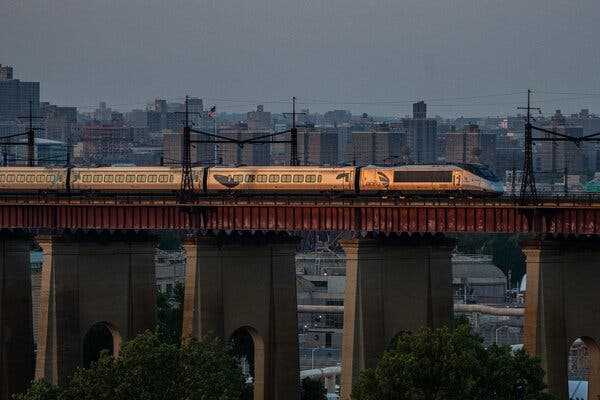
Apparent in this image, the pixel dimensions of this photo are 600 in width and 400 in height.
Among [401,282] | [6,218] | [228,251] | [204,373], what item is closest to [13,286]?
[6,218]

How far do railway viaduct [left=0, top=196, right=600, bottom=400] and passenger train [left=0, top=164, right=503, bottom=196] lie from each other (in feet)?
11.2

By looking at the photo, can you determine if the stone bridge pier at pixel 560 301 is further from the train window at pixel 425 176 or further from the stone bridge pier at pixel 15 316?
the stone bridge pier at pixel 15 316

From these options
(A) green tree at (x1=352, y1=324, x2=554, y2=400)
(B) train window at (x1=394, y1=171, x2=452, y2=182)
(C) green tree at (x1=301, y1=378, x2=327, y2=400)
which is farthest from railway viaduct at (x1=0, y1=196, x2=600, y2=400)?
(C) green tree at (x1=301, y1=378, x2=327, y2=400)

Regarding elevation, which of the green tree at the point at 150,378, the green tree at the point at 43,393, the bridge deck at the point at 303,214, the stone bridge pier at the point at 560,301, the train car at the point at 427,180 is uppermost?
the train car at the point at 427,180

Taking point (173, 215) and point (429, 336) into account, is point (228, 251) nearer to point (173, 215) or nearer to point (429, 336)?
point (173, 215)

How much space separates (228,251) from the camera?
164000 mm

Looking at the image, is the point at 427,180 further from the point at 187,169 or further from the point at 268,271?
the point at 187,169

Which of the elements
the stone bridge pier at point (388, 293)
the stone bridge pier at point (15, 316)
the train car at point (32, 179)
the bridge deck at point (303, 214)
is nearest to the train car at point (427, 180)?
the bridge deck at point (303, 214)

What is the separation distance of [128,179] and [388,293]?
2522 cm

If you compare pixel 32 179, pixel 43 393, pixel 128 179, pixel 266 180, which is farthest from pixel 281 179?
pixel 43 393

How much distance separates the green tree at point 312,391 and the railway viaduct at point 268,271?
16.0m

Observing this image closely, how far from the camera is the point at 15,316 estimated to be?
174375 mm

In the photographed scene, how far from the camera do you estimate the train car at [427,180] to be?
162m

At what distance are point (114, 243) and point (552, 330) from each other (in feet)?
113
